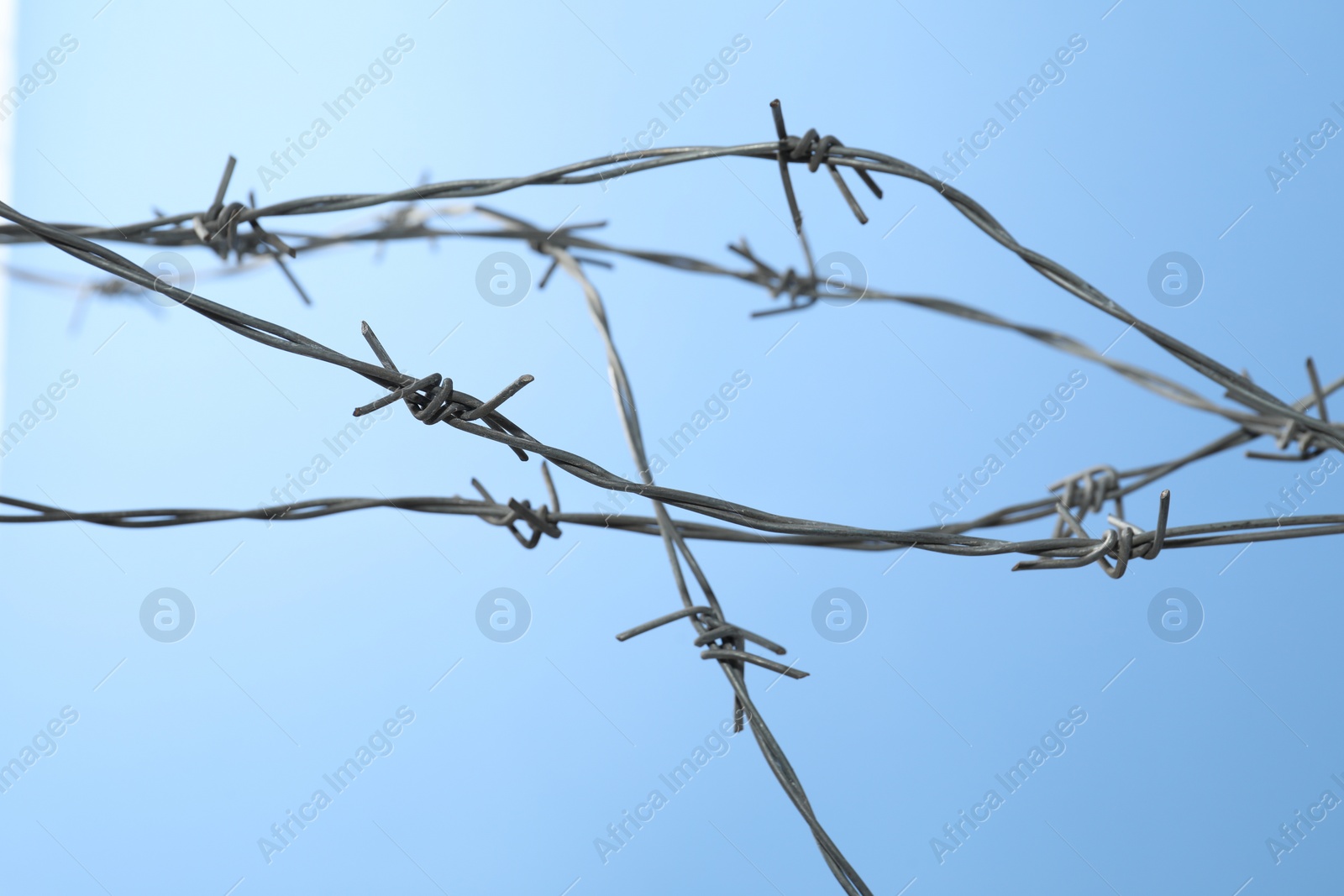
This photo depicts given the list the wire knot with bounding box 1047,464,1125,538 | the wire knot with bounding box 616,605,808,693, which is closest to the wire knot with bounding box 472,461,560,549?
the wire knot with bounding box 616,605,808,693

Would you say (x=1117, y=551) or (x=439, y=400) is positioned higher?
(x=439, y=400)

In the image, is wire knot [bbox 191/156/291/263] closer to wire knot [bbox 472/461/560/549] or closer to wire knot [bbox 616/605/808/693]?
wire knot [bbox 472/461/560/549]

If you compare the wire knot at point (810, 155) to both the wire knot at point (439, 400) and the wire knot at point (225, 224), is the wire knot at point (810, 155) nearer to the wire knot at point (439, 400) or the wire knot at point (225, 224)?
the wire knot at point (439, 400)

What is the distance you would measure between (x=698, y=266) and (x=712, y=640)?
475 millimetres

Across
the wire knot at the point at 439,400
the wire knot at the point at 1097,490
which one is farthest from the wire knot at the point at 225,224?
the wire knot at the point at 1097,490

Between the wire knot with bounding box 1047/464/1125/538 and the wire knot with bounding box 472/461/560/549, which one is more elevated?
the wire knot with bounding box 472/461/560/549

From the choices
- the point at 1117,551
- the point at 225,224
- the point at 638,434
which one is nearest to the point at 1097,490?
the point at 1117,551

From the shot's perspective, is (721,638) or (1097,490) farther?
(1097,490)

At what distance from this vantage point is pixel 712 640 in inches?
25.5

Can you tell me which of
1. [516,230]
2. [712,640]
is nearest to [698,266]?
[516,230]

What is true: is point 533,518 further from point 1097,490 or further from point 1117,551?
point 1097,490

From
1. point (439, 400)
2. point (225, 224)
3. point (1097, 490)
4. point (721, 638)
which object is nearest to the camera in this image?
point (439, 400)

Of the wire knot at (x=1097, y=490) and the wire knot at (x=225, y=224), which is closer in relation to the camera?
the wire knot at (x=225, y=224)

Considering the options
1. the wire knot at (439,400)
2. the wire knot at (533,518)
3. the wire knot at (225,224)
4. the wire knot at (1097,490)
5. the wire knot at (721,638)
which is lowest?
the wire knot at (1097,490)
